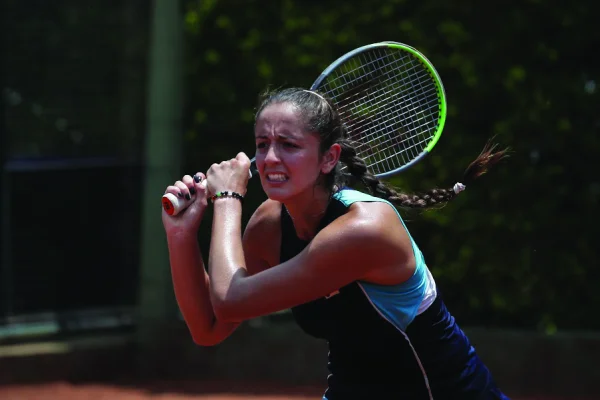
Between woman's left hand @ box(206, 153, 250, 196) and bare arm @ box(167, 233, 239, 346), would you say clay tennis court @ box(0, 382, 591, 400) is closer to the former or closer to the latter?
bare arm @ box(167, 233, 239, 346)

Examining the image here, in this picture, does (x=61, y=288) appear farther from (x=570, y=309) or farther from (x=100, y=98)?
(x=570, y=309)

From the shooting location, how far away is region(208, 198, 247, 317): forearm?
272cm

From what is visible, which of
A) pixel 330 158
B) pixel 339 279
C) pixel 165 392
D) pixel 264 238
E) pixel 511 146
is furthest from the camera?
pixel 165 392

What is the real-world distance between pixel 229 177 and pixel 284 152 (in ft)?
0.91

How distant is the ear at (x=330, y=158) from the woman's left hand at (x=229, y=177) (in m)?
0.25

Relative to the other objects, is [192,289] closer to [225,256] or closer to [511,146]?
[225,256]

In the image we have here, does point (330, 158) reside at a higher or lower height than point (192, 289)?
higher

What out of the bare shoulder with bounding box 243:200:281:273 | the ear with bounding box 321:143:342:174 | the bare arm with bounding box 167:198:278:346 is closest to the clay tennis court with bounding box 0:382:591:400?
the bare shoulder with bounding box 243:200:281:273

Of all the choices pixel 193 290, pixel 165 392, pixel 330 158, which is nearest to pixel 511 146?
pixel 165 392

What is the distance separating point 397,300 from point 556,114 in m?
3.86

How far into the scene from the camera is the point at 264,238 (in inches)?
121

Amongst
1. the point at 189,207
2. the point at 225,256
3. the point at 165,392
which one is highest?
the point at 189,207

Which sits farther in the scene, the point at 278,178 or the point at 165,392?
the point at 165,392

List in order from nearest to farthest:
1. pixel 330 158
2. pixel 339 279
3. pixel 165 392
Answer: pixel 339 279 → pixel 330 158 → pixel 165 392
